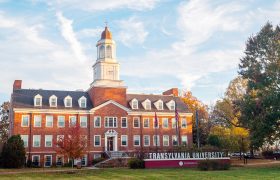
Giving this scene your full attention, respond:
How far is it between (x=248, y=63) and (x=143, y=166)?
14784 mm

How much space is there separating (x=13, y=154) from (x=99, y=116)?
1385 cm

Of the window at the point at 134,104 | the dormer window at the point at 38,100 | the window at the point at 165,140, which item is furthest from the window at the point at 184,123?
the dormer window at the point at 38,100

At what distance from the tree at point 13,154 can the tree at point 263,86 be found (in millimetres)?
25117

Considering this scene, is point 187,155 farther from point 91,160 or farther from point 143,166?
point 91,160

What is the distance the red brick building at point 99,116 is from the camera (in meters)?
50.9

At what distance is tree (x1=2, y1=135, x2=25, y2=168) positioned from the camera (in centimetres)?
4341

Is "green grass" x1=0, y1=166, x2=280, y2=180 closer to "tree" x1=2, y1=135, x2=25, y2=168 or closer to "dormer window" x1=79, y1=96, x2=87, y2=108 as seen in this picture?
"tree" x1=2, y1=135, x2=25, y2=168

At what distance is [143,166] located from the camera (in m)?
36.2

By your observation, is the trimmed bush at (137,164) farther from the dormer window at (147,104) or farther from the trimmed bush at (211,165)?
the dormer window at (147,104)

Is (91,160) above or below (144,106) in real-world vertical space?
below

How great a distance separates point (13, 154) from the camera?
43562 mm

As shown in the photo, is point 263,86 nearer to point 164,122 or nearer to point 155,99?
point 164,122

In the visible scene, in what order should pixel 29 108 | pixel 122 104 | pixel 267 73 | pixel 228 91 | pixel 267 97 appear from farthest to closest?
pixel 228 91
pixel 122 104
pixel 29 108
pixel 267 73
pixel 267 97

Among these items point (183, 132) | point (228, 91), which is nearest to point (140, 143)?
point (183, 132)
